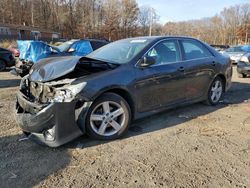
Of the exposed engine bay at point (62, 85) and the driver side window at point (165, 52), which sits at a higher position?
the driver side window at point (165, 52)

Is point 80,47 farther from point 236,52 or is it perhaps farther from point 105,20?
point 105,20

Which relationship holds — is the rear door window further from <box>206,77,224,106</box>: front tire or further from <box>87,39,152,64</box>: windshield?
<box>87,39,152,64</box>: windshield

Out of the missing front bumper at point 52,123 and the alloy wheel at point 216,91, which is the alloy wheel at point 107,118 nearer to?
the missing front bumper at point 52,123

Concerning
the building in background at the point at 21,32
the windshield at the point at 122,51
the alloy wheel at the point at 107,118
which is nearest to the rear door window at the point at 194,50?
the windshield at the point at 122,51

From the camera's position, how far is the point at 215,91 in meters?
5.96

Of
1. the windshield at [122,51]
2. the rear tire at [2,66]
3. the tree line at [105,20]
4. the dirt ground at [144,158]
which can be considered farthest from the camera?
the tree line at [105,20]

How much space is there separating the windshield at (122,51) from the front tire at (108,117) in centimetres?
72

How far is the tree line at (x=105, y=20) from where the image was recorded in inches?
2616

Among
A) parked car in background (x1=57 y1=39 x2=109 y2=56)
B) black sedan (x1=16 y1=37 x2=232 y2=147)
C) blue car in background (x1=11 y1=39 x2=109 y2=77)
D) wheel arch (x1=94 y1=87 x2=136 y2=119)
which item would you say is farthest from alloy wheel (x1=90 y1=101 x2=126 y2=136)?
parked car in background (x1=57 y1=39 x2=109 y2=56)

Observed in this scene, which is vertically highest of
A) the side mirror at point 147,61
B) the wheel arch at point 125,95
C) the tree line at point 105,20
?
the tree line at point 105,20

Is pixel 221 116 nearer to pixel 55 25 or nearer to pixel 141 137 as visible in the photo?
pixel 141 137

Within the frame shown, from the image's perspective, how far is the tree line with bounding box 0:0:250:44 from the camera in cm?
6644

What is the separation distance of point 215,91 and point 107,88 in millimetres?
3120

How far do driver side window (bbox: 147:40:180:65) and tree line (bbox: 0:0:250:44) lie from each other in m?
63.2
